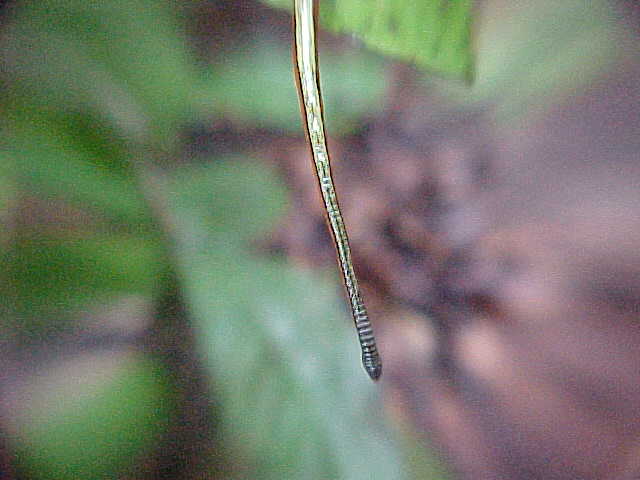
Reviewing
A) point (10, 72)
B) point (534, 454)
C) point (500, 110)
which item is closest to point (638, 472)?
→ point (534, 454)

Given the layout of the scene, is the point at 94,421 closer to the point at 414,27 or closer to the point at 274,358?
the point at 274,358

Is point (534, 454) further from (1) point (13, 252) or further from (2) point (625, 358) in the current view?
(1) point (13, 252)

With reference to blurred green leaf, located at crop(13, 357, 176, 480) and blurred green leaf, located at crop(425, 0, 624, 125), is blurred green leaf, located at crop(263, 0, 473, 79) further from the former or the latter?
blurred green leaf, located at crop(13, 357, 176, 480)

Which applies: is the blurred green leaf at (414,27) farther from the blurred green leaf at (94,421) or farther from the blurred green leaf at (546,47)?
the blurred green leaf at (94,421)

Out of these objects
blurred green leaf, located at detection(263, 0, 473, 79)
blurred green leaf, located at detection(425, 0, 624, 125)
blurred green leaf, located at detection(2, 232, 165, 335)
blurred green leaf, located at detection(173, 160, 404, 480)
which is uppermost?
blurred green leaf, located at detection(263, 0, 473, 79)

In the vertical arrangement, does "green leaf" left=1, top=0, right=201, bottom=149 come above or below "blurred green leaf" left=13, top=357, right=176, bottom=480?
above

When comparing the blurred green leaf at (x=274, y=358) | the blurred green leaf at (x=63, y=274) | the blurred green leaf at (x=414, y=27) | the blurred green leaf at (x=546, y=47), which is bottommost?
the blurred green leaf at (x=274, y=358)

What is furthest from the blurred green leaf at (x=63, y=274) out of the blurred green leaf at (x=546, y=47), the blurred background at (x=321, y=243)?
the blurred green leaf at (x=546, y=47)

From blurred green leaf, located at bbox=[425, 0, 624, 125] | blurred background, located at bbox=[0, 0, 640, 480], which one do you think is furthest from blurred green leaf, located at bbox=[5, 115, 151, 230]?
blurred green leaf, located at bbox=[425, 0, 624, 125]

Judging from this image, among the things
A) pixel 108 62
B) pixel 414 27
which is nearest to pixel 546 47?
pixel 414 27
